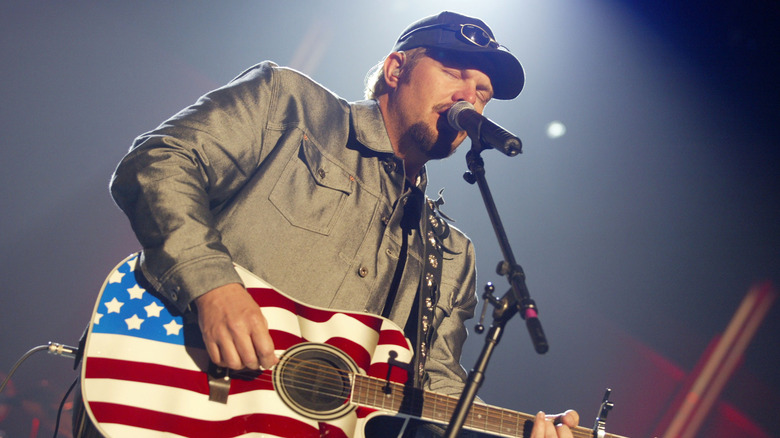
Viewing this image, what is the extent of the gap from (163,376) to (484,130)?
1482mm

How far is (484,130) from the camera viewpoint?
1.92 m

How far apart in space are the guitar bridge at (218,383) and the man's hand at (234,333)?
0.30 ft

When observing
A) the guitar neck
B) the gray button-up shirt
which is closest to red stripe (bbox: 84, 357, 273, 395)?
the gray button-up shirt

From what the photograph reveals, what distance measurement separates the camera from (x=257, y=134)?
7.47 feet

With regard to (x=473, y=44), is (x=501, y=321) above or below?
below

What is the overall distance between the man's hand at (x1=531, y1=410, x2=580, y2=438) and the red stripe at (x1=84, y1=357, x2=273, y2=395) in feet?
4.24

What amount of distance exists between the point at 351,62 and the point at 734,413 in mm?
6476

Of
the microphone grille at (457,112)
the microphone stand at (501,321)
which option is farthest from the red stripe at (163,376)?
the microphone grille at (457,112)

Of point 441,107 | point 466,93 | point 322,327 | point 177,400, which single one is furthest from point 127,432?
point 466,93

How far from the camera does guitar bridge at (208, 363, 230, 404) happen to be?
165 centimetres

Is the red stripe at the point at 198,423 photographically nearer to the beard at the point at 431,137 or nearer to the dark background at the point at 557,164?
the beard at the point at 431,137

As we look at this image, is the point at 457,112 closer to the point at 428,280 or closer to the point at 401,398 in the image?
the point at 428,280

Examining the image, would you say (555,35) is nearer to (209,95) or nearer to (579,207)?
(579,207)

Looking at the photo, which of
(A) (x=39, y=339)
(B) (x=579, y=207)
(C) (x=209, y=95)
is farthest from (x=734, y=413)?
(A) (x=39, y=339)
